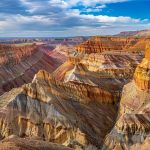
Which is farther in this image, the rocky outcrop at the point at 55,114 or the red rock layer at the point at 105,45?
the red rock layer at the point at 105,45

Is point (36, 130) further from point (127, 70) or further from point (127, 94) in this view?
point (127, 70)

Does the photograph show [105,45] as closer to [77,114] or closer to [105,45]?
[105,45]

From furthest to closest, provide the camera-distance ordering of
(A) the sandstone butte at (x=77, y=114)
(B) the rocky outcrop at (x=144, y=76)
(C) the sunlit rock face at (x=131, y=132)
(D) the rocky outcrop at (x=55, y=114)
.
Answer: (B) the rocky outcrop at (x=144, y=76)
(D) the rocky outcrop at (x=55, y=114)
(A) the sandstone butte at (x=77, y=114)
(C) the sunlit rock face at (x=131, y=132)

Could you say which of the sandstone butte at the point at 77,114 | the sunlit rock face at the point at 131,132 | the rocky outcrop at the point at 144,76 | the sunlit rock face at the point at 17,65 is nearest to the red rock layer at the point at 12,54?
the sunlit rock face at the point at 17,65

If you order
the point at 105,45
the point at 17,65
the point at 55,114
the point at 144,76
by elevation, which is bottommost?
the point at 17,65

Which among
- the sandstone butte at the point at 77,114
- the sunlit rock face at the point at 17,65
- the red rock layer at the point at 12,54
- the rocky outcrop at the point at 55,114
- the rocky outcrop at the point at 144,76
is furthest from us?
the red rock layer at the point at 12,54

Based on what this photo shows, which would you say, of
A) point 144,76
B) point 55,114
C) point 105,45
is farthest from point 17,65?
point 55,114

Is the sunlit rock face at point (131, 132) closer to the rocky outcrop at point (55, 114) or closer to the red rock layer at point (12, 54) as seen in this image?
the rocky outcrop at point (55, 114)

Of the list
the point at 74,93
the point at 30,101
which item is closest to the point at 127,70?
the point at 74,93
